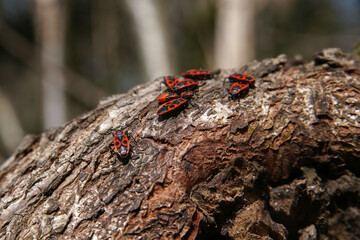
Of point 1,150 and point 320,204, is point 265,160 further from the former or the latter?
point 1,150

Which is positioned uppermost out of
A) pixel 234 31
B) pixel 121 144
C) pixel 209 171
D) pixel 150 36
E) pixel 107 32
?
pixel 107 32

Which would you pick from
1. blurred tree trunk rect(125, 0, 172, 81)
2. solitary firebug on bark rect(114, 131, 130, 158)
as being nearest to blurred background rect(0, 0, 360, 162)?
blurred tree trunk rect(125, 0, 172, 81)

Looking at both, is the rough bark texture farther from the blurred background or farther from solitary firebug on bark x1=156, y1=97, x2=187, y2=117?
the blurred background

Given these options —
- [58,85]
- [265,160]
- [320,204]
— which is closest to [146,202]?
[265,160]

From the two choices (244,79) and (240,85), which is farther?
(244,79)

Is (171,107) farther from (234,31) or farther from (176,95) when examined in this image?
(234,31)

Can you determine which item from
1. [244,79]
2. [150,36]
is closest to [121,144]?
[244,79]
